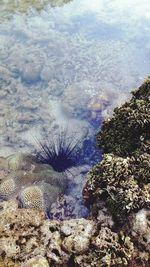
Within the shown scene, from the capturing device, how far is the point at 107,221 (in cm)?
495

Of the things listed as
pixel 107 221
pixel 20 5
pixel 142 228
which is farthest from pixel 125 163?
pixel 20 5

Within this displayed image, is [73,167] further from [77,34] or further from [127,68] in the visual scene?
[77,34]

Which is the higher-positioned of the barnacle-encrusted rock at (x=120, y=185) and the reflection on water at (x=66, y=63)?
the barnacle-encrusted rock at (x=120, y=185)

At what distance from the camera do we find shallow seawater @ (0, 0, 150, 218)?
1073cm

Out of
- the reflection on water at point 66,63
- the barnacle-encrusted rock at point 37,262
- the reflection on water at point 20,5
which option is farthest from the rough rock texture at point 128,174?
the reflection on water at point 20,5

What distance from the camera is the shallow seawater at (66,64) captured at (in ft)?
35.2

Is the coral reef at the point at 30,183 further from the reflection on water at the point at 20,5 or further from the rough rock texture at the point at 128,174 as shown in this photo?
the reflection on water at the point at 20,5

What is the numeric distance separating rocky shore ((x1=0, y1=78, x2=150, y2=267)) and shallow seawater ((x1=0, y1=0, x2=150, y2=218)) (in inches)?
122

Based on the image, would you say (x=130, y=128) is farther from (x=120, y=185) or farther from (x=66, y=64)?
(x=66, y=64)

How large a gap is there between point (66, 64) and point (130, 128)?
26.8 feet

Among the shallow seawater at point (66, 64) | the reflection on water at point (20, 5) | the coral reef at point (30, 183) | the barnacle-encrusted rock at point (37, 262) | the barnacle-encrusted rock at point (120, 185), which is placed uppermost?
the barnacle-encrusted rock at point (120, 185)

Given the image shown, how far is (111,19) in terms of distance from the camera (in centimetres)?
1598

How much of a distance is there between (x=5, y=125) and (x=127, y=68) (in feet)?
17.3

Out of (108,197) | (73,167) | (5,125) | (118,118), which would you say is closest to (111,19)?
(5,125)
